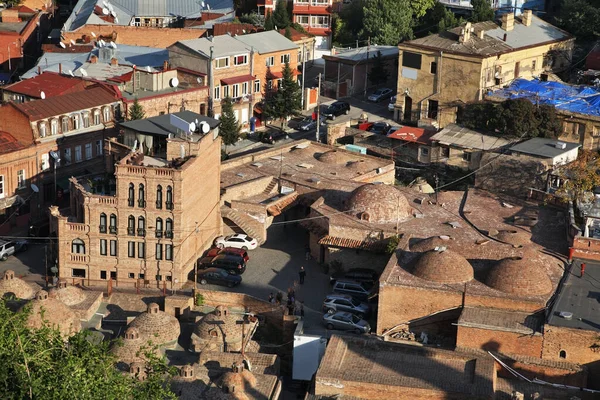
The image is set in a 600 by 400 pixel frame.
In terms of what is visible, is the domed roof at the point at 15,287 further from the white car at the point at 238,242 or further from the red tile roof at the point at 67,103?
the red tile roof at the point at 67,103

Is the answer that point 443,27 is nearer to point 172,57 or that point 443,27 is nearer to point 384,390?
point 172,57

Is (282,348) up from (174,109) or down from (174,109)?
down

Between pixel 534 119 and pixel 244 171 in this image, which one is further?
pixel 534 119

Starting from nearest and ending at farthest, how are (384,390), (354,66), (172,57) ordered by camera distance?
(384,390) → (172,57) → (354,66)

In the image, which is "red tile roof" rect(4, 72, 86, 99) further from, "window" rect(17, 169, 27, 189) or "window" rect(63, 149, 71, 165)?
"window" rect(17, 169, 27, 189)

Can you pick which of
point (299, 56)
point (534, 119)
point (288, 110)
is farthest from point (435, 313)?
point (299, 56)

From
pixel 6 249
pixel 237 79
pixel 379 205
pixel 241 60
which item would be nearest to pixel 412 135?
pixel 237 79
